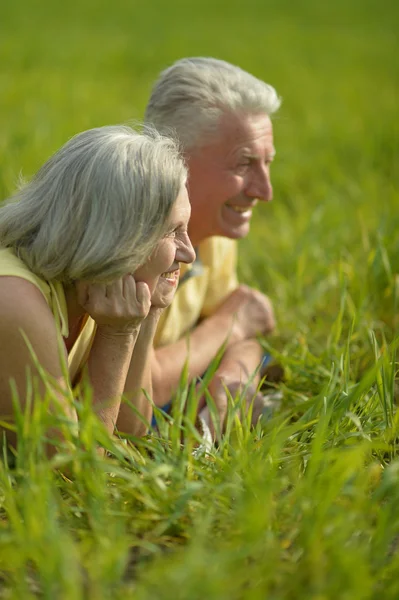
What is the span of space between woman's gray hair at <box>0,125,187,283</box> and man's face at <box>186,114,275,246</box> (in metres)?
0.91

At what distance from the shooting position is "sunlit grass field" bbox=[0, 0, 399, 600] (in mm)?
2029

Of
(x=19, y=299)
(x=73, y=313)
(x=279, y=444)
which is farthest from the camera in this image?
(x=73, y=313)

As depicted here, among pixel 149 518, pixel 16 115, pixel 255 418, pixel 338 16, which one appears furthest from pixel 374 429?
pixel 338 16

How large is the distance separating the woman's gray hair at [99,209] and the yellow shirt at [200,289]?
3.59 ft

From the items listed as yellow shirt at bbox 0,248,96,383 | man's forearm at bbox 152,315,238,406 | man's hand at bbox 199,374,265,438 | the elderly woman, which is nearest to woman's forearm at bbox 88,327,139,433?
the elderly woman

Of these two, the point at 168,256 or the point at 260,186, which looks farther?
the point at 260,186

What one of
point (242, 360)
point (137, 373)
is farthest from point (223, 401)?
point (137, 373)

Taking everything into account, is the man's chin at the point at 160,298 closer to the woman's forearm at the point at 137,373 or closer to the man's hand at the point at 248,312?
the woman's forearm at the point at 137,373

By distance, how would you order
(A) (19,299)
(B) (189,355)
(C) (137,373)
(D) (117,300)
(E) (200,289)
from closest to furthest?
(A) (19,299), (D) (117,300), (C) (137,373), (B) (189,355), (E) (200,289)

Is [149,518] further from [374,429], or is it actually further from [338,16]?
[338,16]

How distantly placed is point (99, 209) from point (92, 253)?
0.12 meters

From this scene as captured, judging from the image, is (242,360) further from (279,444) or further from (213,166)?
(279,444)

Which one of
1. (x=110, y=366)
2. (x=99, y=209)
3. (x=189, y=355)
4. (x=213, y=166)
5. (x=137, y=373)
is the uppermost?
(x=99, y=209)

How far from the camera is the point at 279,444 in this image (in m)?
2.35
